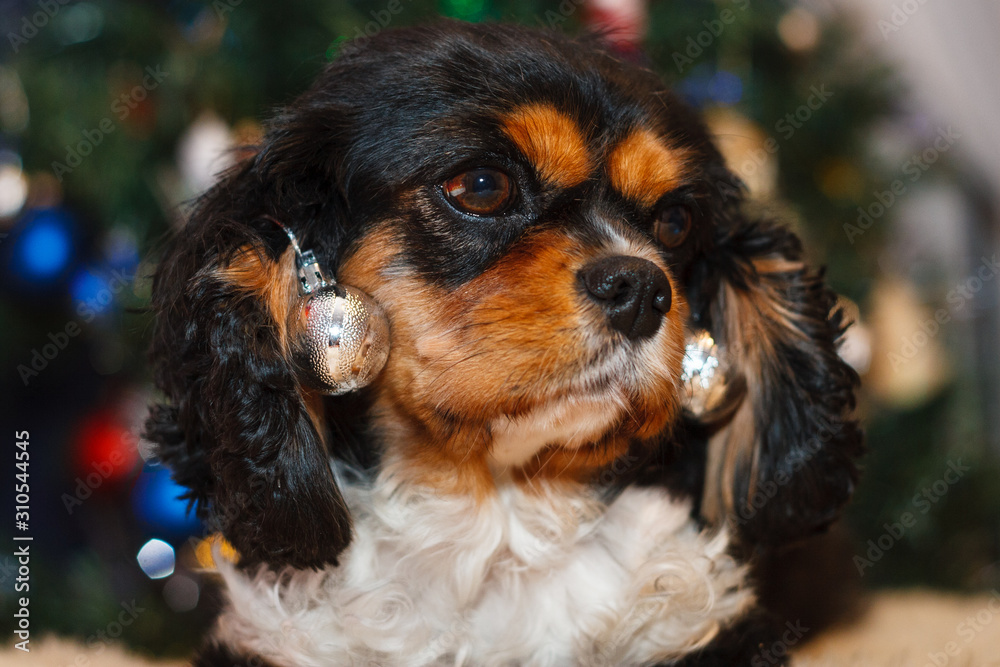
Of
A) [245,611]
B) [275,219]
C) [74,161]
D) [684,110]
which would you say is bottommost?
[74,161]

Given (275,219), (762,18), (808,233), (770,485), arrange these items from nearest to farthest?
(275,219), (770,485), (762,18), (808,233)

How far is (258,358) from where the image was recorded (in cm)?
127

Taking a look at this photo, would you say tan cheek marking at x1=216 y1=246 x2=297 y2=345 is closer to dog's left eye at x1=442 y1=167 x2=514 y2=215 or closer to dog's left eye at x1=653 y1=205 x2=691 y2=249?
dog's left eye at x1=442 y1=167 x2=514 y2=215

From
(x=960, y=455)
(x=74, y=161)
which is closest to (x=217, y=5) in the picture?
(x=74, y=161)

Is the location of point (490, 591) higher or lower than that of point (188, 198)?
higher

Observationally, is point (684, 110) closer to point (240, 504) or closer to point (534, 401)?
point (534, 401)

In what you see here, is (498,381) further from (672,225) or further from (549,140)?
(672,225)

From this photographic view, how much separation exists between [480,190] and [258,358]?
44cm

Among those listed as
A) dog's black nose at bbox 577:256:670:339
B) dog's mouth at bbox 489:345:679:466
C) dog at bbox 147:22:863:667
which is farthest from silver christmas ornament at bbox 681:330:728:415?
dog's black nose at bbox 577:256:670:339

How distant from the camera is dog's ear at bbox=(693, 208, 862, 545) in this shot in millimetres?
1625

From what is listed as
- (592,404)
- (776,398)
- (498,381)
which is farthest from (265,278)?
(776,398)

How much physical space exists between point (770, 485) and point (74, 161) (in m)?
2.10

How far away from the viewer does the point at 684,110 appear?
5.29ft

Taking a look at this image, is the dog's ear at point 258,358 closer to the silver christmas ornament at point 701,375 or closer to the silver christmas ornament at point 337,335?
the silver christmas ornament at point 337,335
